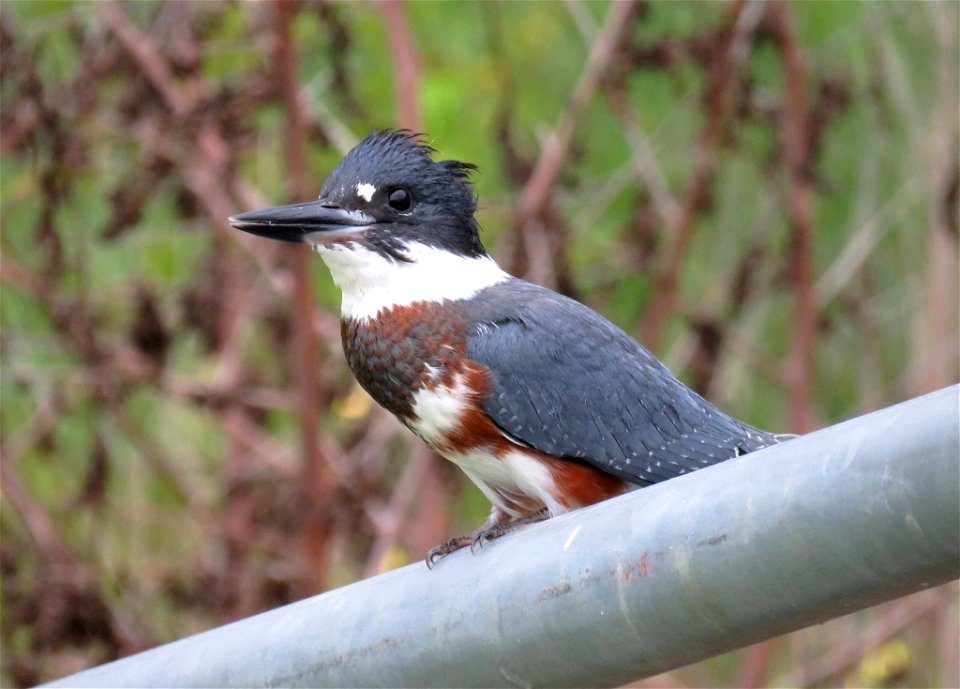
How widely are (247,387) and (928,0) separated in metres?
2.31

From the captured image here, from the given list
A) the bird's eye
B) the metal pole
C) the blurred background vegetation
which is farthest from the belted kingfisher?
the blurred background vegetation

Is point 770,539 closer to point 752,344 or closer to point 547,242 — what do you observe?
point 547,242

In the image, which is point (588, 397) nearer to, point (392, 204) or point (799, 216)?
point (392, 204)

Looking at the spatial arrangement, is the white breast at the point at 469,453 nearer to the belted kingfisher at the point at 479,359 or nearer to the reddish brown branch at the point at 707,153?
the belted kingfisher at the point at 479,359

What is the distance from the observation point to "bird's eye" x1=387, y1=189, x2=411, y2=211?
270cm

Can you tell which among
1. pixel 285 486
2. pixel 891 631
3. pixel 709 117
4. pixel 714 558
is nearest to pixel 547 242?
pixel 709 117

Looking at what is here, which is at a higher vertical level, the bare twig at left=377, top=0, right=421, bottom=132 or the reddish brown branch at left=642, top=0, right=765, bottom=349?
the bare twig at left=377, top=0, right=421, bottom=132

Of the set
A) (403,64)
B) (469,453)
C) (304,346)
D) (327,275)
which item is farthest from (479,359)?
(327,275)

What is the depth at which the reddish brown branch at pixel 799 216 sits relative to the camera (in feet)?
13.5

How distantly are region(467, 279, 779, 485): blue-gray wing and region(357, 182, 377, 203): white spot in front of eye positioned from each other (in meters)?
0.27

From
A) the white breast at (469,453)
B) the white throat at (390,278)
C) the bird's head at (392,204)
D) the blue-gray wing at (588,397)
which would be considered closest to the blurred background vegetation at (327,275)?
the bird's head at (392,204)

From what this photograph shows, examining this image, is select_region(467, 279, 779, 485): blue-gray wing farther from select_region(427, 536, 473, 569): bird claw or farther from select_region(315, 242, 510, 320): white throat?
select_region(427, 536, 473, 569): bird claw

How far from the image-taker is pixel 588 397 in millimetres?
2604

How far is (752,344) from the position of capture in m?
4.71
